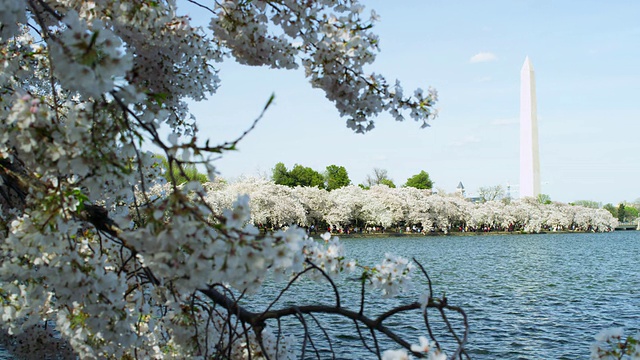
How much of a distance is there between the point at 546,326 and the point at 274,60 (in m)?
10.3

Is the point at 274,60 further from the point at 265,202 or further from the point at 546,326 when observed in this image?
the point at 265,202

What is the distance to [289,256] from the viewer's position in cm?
200

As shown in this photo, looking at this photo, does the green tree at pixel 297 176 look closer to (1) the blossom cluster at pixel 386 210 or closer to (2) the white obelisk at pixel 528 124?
(1) the blossom cluster at pixel 386 210

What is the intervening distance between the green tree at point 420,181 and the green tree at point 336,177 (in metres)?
12.4

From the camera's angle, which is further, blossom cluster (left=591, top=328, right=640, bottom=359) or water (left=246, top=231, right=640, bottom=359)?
water (left=246, top=231, right=640, bottom=359)

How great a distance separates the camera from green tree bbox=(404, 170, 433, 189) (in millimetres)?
80725

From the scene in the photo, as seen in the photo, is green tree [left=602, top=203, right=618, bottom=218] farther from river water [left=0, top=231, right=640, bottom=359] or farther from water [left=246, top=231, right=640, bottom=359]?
river water [left=0, top=231, right=640, bottom=359]

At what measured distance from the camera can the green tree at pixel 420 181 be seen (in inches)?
3178

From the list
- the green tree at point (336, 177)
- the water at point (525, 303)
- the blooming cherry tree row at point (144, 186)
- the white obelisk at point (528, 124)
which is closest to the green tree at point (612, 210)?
the white obelisk at point (528, 124)

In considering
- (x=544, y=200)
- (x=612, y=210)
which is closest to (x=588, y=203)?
(x=612, y=210)

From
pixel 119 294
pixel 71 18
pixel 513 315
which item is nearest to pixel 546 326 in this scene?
pixel 513 315

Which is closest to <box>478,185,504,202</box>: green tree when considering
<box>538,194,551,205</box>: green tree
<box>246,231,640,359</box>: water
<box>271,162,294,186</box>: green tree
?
<box>538,194,551,205</box>: green tree

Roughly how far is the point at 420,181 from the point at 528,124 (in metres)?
27.7

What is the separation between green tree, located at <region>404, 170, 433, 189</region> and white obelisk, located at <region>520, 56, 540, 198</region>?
78.3ft
